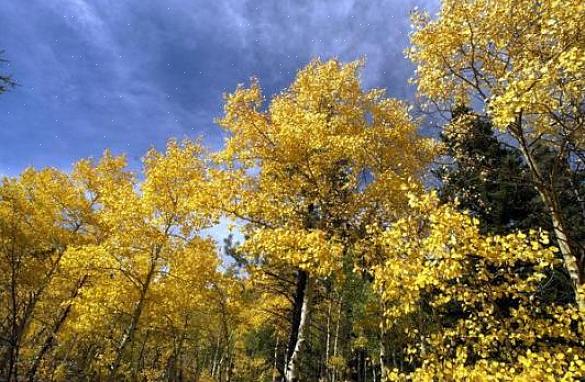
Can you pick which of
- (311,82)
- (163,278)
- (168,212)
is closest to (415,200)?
(311,82)

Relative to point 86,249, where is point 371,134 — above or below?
above

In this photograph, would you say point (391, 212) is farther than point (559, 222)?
Yes

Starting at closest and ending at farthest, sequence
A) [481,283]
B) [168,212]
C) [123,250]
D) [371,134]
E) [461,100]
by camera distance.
A: [481,283] → [461,100] → [371,134] → [123,250] → [168,212]

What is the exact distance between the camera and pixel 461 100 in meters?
6.97

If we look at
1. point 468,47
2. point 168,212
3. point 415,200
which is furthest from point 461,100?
point 168,212

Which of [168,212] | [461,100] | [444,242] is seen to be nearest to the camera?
[444,242]

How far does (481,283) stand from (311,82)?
6.01 meters

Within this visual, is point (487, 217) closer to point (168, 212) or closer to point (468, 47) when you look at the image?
point (468, 47)

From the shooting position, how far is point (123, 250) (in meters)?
9.78

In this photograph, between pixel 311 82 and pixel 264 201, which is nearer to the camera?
pixel 264 201

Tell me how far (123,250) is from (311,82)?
6525 mm

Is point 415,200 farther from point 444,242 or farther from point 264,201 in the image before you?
point 264,201

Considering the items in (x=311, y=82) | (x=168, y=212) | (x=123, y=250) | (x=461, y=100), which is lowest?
(x=123, y=250)

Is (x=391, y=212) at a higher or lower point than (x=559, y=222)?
higher
